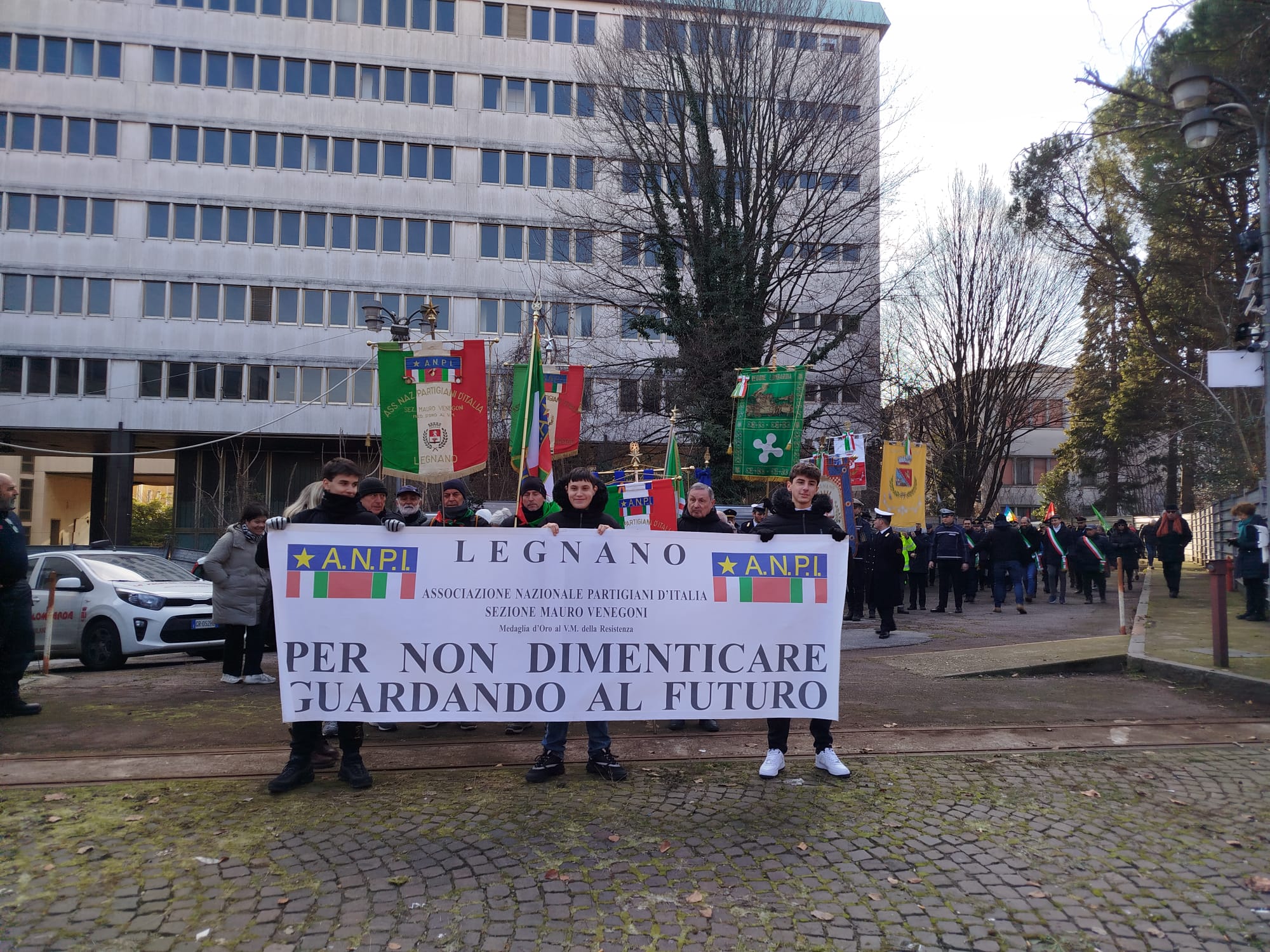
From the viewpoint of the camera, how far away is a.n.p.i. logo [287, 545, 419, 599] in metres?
5.48

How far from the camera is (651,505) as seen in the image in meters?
11.9

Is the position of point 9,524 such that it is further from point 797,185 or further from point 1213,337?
point 1213,337

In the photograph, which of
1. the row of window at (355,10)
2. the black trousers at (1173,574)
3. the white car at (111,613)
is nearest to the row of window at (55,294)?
the row of window at (355,10)

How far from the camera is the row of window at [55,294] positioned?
35.6 m

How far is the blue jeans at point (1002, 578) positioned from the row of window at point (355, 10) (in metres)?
33.2

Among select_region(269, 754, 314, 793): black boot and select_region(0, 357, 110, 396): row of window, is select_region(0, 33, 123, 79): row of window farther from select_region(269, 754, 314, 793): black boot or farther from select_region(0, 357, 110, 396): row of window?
select_region(269, 754, 314, 793): black boot

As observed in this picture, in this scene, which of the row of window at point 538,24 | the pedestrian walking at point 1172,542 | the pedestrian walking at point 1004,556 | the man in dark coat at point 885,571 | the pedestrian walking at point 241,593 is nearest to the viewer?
the pedestrian walking at point 241,593

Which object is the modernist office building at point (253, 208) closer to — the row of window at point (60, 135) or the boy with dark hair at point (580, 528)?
the row of window at point (60, 135)

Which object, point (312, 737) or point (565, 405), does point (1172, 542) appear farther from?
point (312, 737)

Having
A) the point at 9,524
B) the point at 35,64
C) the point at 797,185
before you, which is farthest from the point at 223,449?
the point at 9,524

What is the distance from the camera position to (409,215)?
3816 centimetres

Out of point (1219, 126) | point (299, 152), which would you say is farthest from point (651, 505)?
point (299, 152)

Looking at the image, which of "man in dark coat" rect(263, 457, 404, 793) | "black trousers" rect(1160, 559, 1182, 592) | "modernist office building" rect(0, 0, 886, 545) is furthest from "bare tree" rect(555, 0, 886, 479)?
"man in dark coat" rect(263, 457, 404, 793)

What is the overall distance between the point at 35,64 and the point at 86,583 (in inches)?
1370
